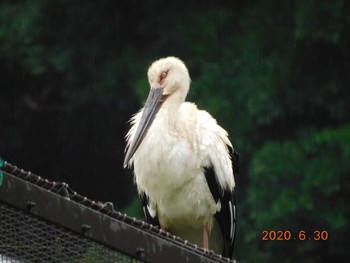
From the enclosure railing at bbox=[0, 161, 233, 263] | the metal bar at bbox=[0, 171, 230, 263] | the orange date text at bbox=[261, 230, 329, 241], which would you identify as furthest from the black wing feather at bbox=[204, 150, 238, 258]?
the orange date text at bbox=[261, 230, 329, 241]

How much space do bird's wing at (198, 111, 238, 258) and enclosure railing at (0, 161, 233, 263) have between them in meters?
1.84

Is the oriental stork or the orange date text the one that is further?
the orange date text

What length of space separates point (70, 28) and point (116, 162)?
3.90 feet

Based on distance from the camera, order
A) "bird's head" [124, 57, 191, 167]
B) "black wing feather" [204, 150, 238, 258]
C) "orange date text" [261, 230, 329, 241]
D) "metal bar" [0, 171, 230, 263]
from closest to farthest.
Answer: "metal bar" [0, 171, 230, 263], "black wing feather" [204, 150, 238, 258], "bird's head" [124, 57, 191, 167], "orange date text" [261, 230, 329, 241]

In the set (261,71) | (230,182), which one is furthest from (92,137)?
(230,182)

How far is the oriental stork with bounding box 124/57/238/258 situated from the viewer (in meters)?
4.84

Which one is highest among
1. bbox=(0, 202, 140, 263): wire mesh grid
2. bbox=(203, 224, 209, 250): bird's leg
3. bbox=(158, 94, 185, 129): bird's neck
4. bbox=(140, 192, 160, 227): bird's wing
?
bbox=(158, 94, 185, 129): bird's neck

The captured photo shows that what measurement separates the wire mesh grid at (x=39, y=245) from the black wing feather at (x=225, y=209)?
1.97 m

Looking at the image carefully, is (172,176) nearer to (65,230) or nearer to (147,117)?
(147,117)

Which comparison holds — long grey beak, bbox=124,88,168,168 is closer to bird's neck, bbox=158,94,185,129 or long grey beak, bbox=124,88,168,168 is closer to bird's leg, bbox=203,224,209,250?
bird's neck, bbox=158,94,185,129

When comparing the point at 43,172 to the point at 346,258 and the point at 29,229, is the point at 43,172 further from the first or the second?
the point at 29,229

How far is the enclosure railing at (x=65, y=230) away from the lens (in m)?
Answer: 2.62

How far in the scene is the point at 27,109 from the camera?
11109 mm

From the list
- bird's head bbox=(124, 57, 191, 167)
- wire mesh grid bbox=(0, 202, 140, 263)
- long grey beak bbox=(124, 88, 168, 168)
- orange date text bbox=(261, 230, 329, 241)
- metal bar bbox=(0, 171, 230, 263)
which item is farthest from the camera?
orange date text bbox=(261, 230, 329, 241)
